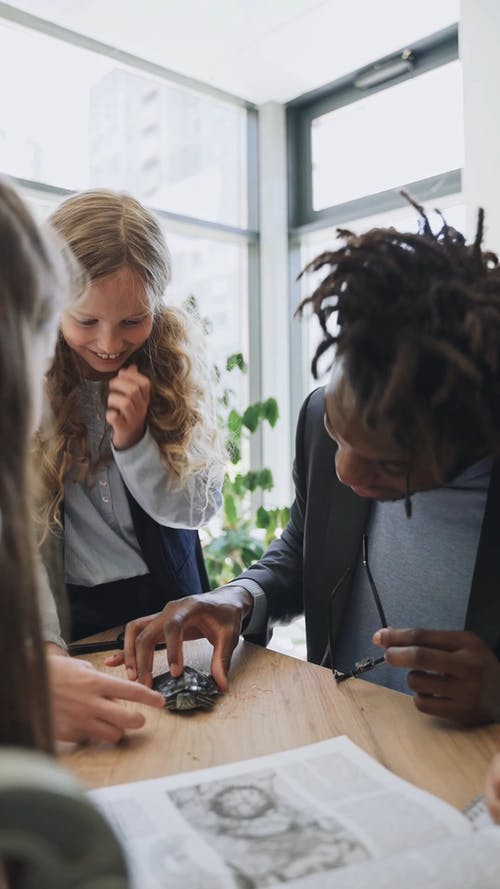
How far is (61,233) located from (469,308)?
78 centimetres

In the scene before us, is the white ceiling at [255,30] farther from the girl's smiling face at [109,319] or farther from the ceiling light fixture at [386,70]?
the girl's smiling face at [109,319]

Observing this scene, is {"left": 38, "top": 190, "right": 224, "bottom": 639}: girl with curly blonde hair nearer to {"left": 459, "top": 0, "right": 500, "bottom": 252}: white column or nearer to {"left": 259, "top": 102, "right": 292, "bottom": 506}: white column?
{"left": 459, "top": 0, "right": 500, "bottom": 252}: white column

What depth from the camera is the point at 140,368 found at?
1428mm

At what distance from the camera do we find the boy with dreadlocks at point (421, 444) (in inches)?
29.3

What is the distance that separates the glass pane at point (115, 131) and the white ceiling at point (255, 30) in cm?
15

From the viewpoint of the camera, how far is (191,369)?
1.48m

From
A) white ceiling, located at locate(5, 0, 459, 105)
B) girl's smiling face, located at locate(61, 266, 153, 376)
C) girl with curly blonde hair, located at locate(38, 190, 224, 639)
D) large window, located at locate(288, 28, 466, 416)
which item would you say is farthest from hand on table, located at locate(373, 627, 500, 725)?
white ceiling, located at locate(5, 0, 459, 105)

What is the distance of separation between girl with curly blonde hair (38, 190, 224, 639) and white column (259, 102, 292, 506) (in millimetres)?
2127

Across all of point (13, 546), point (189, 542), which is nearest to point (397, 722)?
point (13, 546)

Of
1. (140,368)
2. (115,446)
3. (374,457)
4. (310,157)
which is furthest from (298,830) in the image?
(310,157)

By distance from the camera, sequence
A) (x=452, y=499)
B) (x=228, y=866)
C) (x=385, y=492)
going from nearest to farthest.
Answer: (x=228, y=866) → (x=385, y=492) → (x=452, y=499)

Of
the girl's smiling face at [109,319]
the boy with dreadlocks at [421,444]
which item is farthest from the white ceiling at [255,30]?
the boy with dreadlocks at [421,444]

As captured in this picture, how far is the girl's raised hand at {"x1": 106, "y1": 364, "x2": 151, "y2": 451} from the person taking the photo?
4.15 ft

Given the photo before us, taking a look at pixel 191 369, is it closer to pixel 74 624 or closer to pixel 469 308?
pixel 74 624
